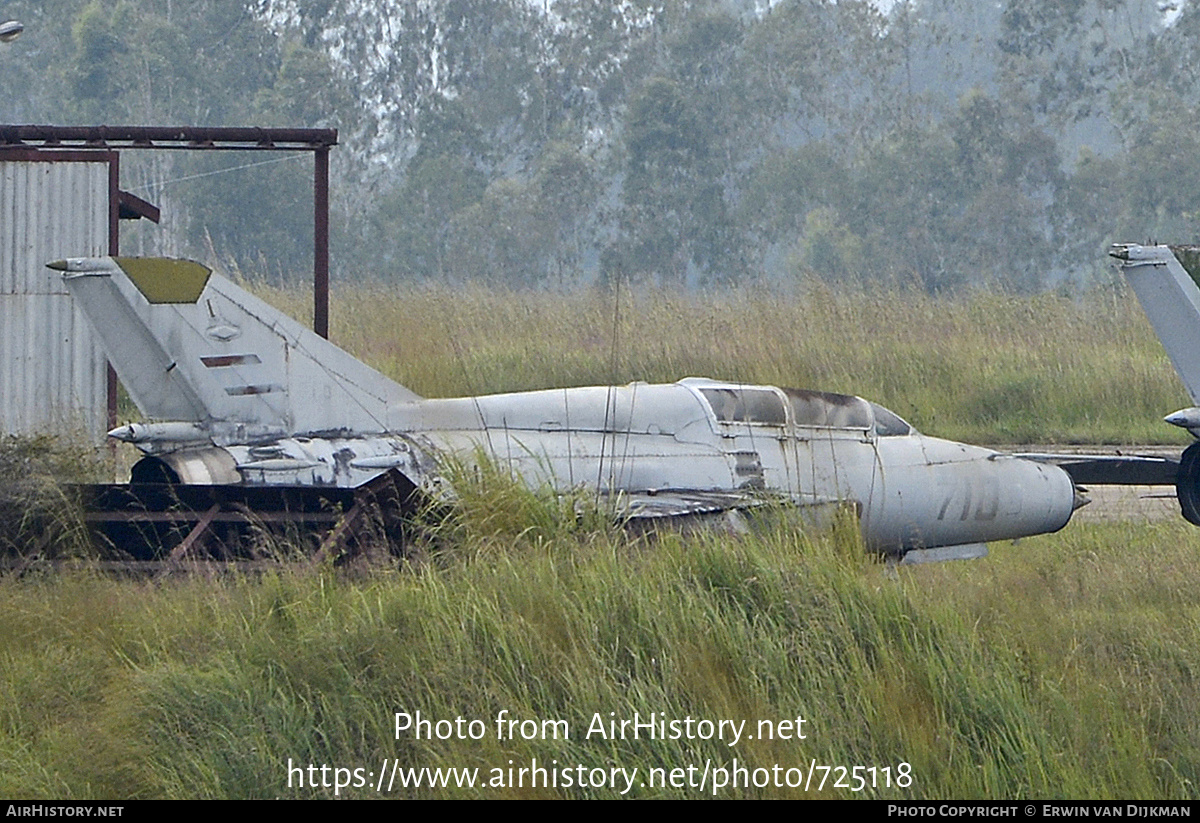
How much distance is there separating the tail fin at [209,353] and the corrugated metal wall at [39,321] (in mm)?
3491

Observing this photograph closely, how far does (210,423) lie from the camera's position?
7977 mm

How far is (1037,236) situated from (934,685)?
113 feet

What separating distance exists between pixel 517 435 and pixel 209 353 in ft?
6.04

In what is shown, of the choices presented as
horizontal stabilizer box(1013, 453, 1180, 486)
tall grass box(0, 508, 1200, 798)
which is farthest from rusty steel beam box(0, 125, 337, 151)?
horizontal stabilizer box(1013, 453, 1180, 486)

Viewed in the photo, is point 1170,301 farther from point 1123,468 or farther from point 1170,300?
point 1123,468

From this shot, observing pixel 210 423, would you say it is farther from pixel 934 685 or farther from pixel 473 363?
pixel 473 363

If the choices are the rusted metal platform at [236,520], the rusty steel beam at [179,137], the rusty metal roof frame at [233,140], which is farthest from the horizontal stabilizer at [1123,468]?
the rusty steel beam at [179,137]

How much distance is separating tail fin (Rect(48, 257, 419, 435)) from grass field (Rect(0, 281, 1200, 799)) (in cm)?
73

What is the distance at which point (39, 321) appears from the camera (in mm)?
11250

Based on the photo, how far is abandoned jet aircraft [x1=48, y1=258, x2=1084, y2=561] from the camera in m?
7.84

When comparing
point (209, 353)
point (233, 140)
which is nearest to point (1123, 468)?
point (209, 353)

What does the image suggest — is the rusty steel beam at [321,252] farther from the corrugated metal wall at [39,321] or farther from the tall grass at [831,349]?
the tall grass at [831,349]

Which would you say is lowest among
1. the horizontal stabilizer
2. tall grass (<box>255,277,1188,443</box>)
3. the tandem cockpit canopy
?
the horizontal stabilizer

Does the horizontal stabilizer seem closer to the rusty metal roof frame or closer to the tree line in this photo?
the rusty metal roof frame
